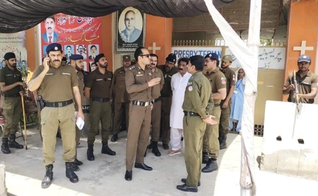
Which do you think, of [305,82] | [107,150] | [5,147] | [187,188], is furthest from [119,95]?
[305,82]

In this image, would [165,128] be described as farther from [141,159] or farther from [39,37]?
[39,37]

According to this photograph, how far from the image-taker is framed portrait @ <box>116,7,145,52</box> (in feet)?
21.2

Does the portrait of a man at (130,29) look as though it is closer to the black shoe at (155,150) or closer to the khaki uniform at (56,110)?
the black shoe at (155,150)

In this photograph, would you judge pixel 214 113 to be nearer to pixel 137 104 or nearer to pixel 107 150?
pixel 137 104

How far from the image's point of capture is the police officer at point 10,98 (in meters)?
4.71

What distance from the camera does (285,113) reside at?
4117 millimetres

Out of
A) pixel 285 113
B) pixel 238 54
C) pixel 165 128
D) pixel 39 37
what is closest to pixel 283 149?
pixel 285 113

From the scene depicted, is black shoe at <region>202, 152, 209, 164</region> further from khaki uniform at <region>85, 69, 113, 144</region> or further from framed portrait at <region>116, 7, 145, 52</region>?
framed portrait at <region>116, 7, 145, 52</region>

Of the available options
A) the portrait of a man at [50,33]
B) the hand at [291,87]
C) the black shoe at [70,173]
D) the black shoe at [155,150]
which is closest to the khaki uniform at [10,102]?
the black shoe at [70,173]

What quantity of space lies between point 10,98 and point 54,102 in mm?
1888

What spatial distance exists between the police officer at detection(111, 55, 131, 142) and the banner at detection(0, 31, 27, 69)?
3.67m

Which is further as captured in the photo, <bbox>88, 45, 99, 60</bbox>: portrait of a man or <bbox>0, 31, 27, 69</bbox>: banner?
<bbox>0, 31, 27, 69</bbox>: banner

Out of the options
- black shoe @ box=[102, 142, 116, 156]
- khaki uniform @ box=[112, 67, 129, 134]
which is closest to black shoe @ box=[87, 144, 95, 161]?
black shoe @ box=[102, 142, 116, 156]

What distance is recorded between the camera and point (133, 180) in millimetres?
3650
